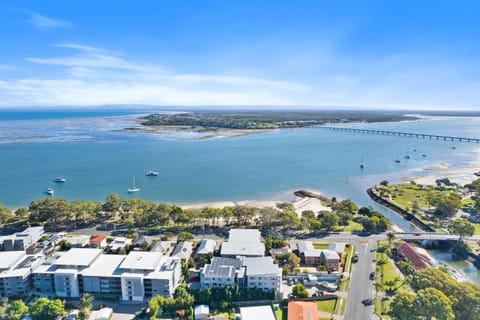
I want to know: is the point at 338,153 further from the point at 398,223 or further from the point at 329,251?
the point at 329,251

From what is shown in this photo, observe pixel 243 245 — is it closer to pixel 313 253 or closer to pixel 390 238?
pixel 313 253

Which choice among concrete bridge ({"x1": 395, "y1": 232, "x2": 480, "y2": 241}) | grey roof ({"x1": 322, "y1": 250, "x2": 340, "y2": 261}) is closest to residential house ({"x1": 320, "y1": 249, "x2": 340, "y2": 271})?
grey roof ({"x1": 322, "y1": 250, "x2": 340, "y2": 261})

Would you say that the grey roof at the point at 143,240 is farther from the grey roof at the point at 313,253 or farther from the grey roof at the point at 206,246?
the grey roof at the point at 313,253

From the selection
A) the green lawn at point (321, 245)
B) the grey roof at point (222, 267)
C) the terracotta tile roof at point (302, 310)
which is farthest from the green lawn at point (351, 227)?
the terracotta tile roof at point (302, 310)

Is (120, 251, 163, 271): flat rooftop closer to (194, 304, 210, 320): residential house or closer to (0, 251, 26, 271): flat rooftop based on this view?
(194, 304, 210, 320): residential house

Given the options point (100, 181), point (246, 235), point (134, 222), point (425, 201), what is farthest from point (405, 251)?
point (100, 181)

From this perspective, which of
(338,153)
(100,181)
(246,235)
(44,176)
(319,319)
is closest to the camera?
(319,319)
